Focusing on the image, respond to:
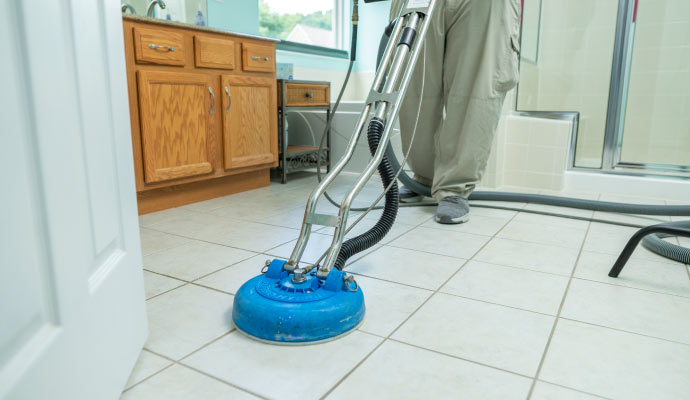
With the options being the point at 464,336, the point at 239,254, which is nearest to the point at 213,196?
the point at 239,254

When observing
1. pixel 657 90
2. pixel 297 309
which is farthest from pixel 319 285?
pixel 657 90

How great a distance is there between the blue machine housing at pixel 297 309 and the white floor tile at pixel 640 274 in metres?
0.73

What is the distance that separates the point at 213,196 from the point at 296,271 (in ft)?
5.01

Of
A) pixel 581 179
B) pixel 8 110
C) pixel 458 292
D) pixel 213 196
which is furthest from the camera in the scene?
pixel 581 179

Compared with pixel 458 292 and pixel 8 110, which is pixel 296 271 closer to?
pixel 458 292

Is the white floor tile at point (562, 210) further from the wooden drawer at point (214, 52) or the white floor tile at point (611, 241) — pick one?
the wooden drawer at point (214, 52)

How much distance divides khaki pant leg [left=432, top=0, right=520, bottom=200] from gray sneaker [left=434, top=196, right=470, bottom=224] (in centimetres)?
7

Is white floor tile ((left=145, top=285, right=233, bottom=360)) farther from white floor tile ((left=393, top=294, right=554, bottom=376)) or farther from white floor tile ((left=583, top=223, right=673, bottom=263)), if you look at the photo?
white floor tile ((left=583, top=223, right=673, bottom=263))

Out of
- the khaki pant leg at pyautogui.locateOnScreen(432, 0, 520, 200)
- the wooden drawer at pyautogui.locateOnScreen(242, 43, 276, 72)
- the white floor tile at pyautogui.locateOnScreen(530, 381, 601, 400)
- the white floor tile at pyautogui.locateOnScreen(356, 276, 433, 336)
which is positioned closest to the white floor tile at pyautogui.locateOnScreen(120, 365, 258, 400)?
the white floor tile at pyautogui.locateOnScreen(356, 276, 433, 336)

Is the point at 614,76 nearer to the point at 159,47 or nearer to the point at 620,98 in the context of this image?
the point at 620,98

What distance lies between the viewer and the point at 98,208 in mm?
686

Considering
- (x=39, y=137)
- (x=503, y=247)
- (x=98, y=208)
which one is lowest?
(x=503, y=247)

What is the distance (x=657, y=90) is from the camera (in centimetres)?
274

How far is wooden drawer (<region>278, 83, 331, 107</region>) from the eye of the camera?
108 inches
